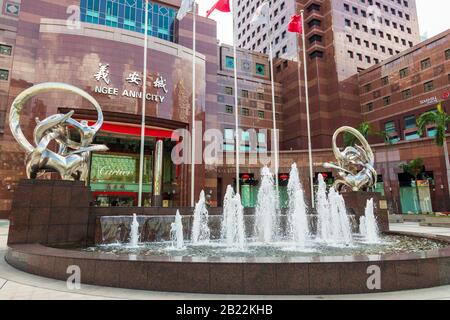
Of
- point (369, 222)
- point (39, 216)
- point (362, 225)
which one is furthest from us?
point (362, 225)

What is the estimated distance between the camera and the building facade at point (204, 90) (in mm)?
26750

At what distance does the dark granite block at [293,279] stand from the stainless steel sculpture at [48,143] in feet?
27.4

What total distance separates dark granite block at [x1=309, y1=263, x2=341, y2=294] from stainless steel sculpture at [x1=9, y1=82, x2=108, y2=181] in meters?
8.74

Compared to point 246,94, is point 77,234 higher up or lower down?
lower down

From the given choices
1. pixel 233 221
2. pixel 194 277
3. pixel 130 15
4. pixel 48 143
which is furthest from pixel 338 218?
pixel 130 15

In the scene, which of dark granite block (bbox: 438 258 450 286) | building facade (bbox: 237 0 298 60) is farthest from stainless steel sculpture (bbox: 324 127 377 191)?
building facade (bbox: 237 0 298 60)

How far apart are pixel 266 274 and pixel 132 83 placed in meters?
26.0

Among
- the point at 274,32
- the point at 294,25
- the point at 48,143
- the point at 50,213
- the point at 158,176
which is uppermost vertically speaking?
the point at 274,32

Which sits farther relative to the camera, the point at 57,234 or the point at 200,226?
the point at 200,226

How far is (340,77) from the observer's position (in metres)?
45.7

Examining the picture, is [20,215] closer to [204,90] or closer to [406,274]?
[406,274]

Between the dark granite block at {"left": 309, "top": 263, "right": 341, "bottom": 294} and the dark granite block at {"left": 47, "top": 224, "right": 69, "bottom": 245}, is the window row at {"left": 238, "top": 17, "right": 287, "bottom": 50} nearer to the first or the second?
the dark granite block at {"left": 47, "top": 224, "right": 69, "bottom": 245}

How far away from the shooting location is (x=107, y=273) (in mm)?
5766
